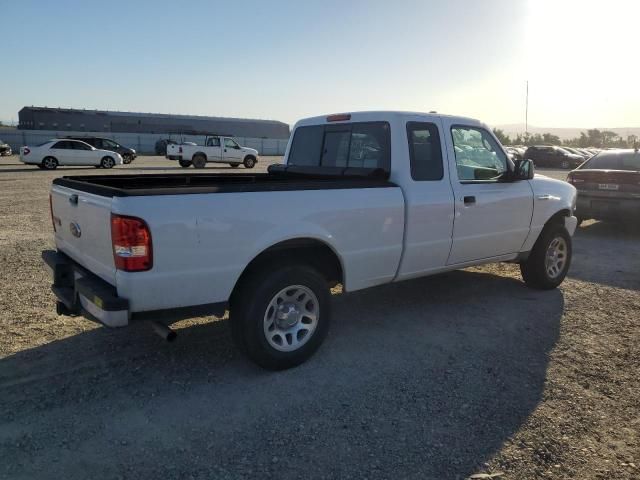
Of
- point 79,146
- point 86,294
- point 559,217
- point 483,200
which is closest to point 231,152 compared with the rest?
point 79,146

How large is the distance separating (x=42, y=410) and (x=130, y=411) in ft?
1.85

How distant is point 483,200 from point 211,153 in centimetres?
2672

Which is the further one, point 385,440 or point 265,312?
point 265,312

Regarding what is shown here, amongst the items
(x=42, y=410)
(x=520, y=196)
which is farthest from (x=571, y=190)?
(x=42, y=410)

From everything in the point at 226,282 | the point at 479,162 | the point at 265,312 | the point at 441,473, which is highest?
the point at 479,162

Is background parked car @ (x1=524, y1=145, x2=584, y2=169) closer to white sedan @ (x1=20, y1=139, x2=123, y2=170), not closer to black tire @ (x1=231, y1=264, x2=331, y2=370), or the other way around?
white sedan @ (x1=20, y1=139, x2=123, y2=170)

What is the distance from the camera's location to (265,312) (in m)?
3.77

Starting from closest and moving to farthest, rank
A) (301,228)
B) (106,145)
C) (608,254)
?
(301,228)
(608,254)
(106,145)

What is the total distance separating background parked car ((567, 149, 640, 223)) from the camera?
31.0 ft

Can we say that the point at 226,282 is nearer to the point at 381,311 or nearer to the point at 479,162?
the point at 381,311

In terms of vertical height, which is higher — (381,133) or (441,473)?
(381,133)

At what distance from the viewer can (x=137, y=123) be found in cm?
6994

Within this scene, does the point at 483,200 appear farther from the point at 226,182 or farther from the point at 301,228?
the point at 226,182

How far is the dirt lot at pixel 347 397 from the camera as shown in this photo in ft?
9.59
